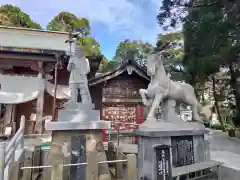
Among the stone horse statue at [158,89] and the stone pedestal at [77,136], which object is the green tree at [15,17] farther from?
the stone horse statue at [158,89]

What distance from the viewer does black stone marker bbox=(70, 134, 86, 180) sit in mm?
4566

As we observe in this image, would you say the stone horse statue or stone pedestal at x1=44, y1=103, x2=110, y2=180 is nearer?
stone pedestal at x1=44, y1=103, x2=110, y2=180

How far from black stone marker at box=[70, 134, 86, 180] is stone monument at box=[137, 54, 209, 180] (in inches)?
52.6

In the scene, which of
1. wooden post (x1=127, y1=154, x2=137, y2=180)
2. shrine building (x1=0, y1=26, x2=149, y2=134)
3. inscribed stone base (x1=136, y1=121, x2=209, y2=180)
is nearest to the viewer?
wooden post (x1=127, y1=154, x2=137, y2=180)

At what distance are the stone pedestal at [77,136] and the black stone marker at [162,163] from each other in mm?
1457

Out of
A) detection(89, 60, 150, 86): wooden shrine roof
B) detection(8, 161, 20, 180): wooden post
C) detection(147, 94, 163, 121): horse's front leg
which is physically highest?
detection(89, 60, 150, 86): wooden shrine roof

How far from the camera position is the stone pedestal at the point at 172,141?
14.9 feet

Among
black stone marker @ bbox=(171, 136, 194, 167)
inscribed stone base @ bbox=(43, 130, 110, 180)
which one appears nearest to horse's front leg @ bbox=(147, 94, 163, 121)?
black stone marker @ bbox=(171, 136, 194, 167)

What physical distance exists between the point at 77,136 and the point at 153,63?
261 cm

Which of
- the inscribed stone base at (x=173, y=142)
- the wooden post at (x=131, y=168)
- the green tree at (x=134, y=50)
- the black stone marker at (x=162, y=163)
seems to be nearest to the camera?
the black stone marker at (x=162, y=163)

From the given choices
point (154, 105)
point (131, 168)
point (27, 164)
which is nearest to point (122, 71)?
point (154, 105)

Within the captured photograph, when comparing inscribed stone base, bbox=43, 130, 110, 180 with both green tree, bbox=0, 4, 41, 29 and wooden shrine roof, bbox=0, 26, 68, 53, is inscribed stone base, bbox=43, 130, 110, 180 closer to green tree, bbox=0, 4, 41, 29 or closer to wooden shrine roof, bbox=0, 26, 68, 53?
wooden shrine roof, bbox=0, 26, 68, 53

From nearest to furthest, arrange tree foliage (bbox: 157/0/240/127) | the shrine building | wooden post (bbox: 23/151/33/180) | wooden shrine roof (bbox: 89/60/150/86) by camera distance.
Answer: wooden post (bbox: 23/151/33/180)
tree foliage (bbox: 157/0/240/127)
the shrine building
wooden shrine roof (bbox: 89/60/150/86)

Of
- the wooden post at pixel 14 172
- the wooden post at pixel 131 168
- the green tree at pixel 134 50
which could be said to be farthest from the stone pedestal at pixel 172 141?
the green tree at pixel 134 50
